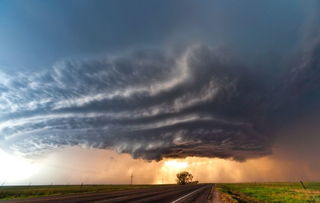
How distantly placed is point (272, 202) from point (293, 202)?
2186mm

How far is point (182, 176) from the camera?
16050 cm

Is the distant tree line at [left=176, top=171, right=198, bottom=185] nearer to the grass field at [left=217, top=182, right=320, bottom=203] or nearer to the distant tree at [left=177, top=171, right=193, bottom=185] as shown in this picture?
the distant tree at [left=177, top=171, right=193, bottom=185]

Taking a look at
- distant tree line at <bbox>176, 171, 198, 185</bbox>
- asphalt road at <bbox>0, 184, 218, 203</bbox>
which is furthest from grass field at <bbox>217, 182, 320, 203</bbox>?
distant tree line at <bbox>176, 171, 198, 185</bbox>

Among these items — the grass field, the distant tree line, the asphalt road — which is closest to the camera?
the asphalt road

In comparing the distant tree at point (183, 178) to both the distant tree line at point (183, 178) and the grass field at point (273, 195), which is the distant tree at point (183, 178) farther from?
the grass field at point (273, 195)

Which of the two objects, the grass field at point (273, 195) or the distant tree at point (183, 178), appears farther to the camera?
the distant tree at point (183, 178)

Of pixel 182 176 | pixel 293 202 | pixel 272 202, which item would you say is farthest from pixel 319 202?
pixel 182 176

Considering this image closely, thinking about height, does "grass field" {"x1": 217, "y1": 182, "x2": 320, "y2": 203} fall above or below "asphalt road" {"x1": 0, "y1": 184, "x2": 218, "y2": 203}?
below

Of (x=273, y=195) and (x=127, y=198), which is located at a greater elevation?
(x=127, y=198)

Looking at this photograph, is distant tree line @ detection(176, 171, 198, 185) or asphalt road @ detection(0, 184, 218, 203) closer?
asphalt road @ detection(0, 184, 218, 203)

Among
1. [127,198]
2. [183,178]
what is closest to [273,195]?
[127,198]

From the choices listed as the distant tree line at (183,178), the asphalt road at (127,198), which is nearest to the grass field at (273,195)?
the asphalt road at (127,198)

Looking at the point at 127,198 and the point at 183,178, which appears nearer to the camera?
the point at 127,198

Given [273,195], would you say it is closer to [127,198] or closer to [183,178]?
[127,198]
